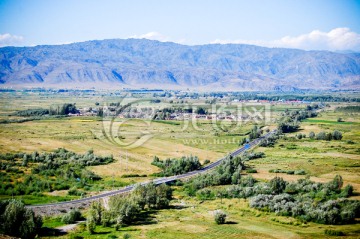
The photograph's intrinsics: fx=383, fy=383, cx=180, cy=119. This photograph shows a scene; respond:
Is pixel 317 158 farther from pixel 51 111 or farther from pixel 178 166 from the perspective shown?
pixel 51 111

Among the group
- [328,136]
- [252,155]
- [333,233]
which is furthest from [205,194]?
[328,136]

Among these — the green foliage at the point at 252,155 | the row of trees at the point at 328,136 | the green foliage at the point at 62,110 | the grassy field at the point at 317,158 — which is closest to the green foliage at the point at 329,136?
the row of trees at the point at 328,136

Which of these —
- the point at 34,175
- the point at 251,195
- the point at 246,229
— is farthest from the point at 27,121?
the point at 246,229

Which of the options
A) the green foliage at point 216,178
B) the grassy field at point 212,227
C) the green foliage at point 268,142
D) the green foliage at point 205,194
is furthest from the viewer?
the green foliage at point 268,142

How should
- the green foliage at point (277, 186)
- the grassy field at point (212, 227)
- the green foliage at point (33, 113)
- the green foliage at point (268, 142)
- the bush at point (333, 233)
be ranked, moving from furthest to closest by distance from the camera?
the green foliage at point (33, 113) → the green foliage at point (268, 142) → the green foliage at point (277, 186) → the grassy field at point (212, 227) → the bush at point (333, 233)

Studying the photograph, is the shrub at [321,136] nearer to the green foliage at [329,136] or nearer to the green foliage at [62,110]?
the green foliage at [329,136]

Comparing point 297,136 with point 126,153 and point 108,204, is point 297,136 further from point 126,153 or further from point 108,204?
point 108,204

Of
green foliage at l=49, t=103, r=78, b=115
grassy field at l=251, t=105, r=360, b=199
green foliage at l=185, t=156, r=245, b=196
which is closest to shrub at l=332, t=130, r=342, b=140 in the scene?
grassy field at l=251, t=105, r=360, b=199

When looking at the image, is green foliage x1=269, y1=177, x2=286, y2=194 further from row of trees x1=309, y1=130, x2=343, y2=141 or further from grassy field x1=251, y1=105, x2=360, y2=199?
row of trees x1=309, y1=130, x2=343, y2=141
